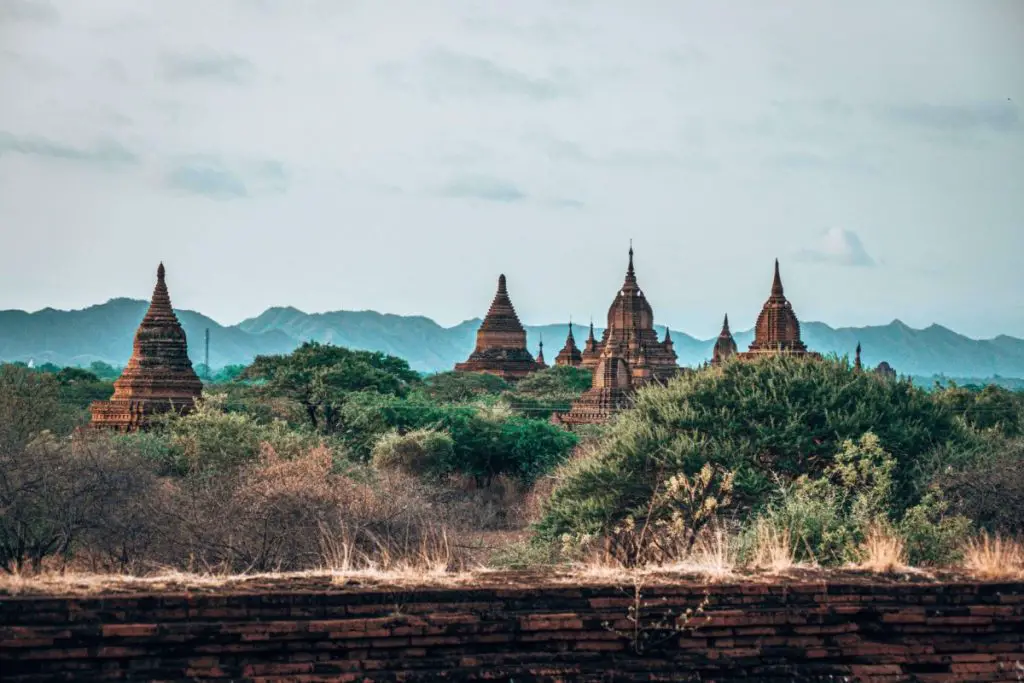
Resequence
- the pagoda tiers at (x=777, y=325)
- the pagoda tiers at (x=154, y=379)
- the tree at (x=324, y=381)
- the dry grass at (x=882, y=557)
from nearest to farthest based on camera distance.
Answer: the dry grass at (x=882, y=557)
the pagoda tiers at (x=154, y=379)
the tree at (x=324, y=381)
the pagoda tiers at (x=777, y=325)

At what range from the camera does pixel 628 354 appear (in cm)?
6053

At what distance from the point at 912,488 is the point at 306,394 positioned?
2627cm

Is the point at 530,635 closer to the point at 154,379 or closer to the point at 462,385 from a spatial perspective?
the point at 154,379

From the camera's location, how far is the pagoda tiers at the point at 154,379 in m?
34.7

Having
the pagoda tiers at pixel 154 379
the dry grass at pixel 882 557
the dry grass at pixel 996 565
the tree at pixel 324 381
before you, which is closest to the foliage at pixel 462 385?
the tree at pixel 324 381

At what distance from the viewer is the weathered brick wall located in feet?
29.7

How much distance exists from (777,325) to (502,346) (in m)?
18.3

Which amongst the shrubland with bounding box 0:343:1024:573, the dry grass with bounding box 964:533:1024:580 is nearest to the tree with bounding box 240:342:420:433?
the shrubland with bounding box 0:343:1024:573

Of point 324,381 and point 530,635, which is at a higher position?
point 324,381

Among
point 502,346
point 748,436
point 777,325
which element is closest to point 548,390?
point 502,346

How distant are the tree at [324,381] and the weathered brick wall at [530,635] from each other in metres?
28.4

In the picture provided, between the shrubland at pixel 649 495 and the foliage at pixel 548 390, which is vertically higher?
the foliage at pixel 548 390

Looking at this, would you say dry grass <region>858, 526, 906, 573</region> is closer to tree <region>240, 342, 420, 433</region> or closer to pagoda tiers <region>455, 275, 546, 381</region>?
tree <region>240, 342, 420, 433</region>

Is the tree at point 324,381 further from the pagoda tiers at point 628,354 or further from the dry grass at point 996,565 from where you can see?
the dry grass at point 996,565
